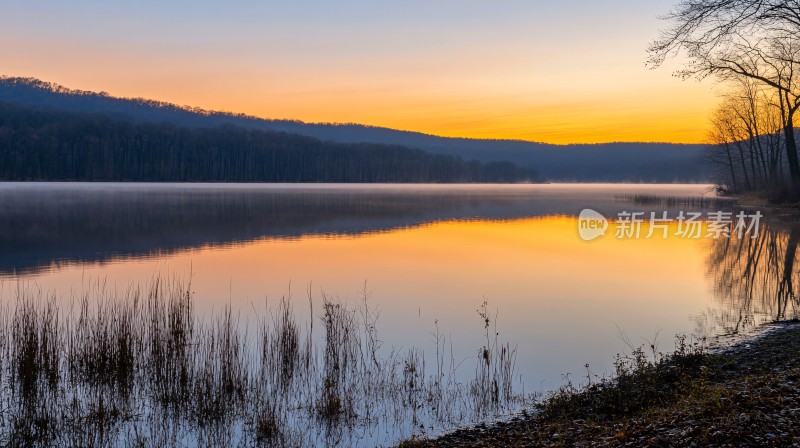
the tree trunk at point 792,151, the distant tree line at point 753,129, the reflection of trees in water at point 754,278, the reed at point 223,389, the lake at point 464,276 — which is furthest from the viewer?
the distant tree line at point 753,129

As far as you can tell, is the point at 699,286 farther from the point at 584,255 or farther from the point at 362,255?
the point at 362,255

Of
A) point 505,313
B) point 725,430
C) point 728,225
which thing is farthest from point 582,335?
point 728,225

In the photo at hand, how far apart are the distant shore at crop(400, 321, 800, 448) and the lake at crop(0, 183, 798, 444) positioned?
1066 millimetres

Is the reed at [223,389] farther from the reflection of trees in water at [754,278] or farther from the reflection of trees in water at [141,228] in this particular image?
the reflection of trees in water at [141,228]

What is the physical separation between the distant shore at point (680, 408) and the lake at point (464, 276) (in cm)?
107

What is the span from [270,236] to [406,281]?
1479 centimetres

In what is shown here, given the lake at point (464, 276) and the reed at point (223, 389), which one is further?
the lake at point (464, 276)

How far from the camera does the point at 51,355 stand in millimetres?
9789

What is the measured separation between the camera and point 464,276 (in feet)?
67.5

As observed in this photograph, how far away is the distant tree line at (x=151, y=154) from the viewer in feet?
471

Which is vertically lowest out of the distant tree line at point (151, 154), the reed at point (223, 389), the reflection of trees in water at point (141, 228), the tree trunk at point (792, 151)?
the reed at point (223, 389)

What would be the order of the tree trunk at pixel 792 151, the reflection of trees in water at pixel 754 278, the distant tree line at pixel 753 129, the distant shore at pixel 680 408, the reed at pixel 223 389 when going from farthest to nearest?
the distant tree line at pixel 753 129, the tree trunk at pixel 792 151, the reflection of trees in water at pixel 754 278, the reed at pixel 223 389, the distant shore at pixel 680 408

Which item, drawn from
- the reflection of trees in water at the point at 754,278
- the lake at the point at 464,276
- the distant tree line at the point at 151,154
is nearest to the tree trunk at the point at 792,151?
the lake at the point at 464,276

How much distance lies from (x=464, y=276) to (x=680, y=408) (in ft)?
45.8
